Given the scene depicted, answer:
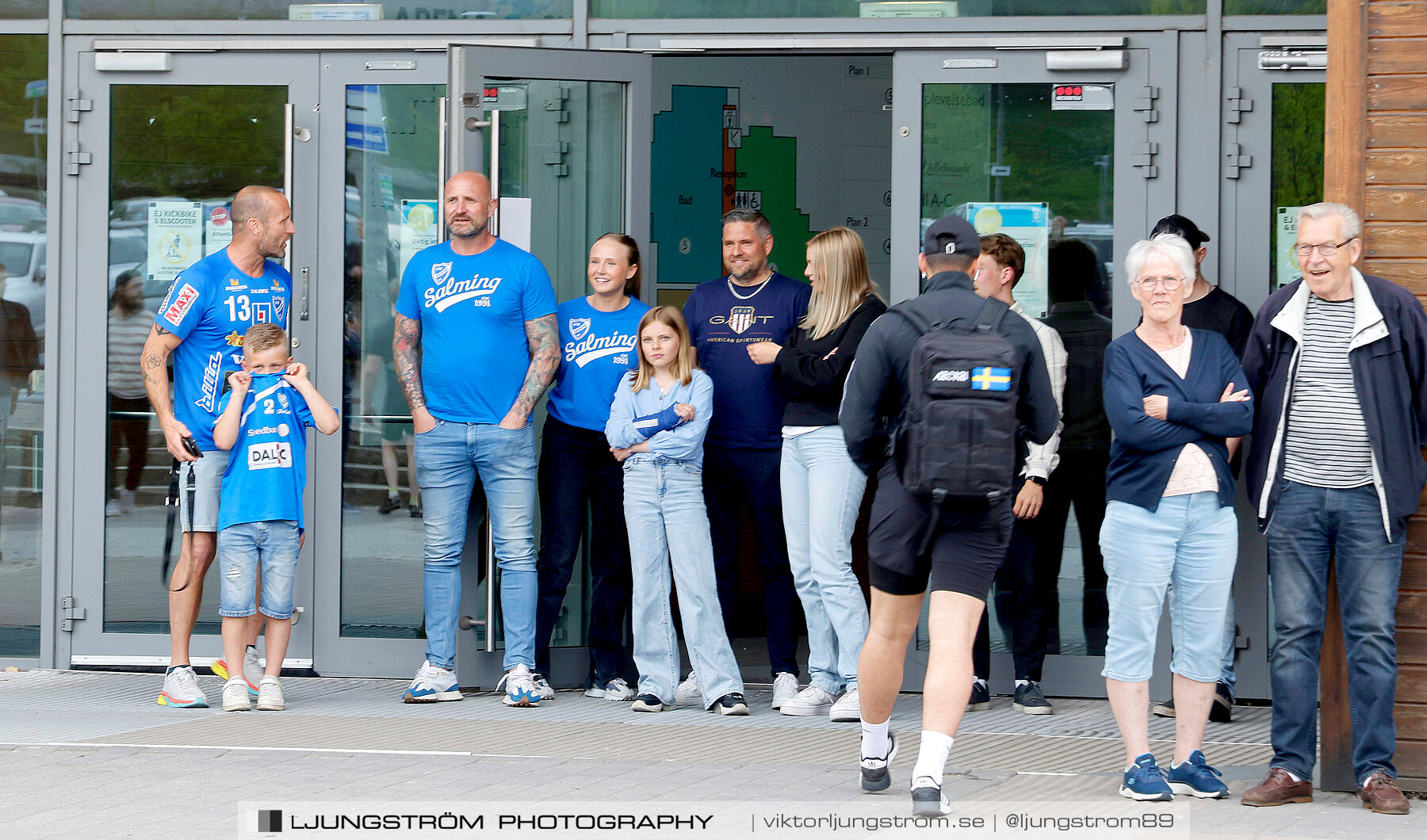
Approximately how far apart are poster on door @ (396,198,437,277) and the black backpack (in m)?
3.10

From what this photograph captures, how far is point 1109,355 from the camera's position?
4855 millimetres

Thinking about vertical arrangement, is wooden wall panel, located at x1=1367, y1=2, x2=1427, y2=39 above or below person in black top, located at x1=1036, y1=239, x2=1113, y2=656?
above

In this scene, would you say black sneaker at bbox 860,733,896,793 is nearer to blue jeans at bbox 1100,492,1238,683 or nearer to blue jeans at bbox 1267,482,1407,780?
blue jeans at bbox 1100,492,1238,683

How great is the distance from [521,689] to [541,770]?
1295 mm

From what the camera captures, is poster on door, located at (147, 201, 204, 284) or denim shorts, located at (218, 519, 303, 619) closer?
denim shorts, located at (218, 519, 303, 619)

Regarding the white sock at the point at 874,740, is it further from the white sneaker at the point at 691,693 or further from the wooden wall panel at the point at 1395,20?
the wooden wall panel at the point at 1395,20

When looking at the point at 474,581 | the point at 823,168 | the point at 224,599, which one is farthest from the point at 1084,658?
the point at 823,168

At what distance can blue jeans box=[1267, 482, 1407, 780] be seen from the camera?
4.61 meters

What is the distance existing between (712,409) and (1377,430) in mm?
2557

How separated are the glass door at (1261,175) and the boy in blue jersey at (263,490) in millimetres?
3605

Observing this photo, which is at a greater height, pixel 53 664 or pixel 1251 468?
pixel 1251 468

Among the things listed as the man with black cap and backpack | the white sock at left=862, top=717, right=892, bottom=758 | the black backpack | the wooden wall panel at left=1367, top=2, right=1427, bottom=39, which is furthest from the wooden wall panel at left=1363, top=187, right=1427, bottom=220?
the white sock at left=862, top=717, right=892, bottom=758

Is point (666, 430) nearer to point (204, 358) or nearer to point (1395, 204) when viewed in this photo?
point (204, 358)

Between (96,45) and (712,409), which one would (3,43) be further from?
(712,409)
